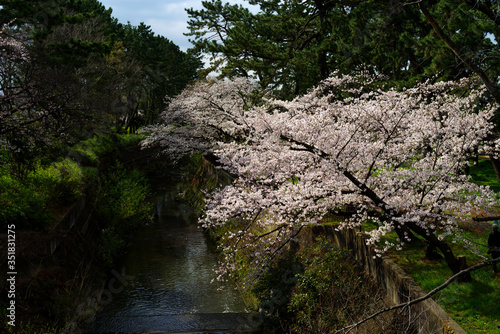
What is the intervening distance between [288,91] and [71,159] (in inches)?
481

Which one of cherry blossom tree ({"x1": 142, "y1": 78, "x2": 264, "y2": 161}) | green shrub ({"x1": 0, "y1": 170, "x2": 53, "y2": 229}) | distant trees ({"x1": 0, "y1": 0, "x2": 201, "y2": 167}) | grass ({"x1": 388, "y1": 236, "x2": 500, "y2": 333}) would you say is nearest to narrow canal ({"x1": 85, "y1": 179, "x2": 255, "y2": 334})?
green shrub ({"x1": 0, "y1": 170, "x2": 53, "y2": 229})

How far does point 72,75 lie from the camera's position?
19422 mm

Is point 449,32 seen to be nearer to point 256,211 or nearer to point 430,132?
point 430,132

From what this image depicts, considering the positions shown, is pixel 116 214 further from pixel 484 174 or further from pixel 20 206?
pixel 484 174

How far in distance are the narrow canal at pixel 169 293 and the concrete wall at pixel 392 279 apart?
3451 mm

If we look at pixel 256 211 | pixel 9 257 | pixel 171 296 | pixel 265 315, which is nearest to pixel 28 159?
pixel 9 257

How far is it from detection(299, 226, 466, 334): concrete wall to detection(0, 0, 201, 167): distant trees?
8123 mm

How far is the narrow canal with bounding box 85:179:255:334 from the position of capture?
10.2m

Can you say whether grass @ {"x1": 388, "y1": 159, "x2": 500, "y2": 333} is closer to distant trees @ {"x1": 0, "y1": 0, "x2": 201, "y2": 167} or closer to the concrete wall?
the concrete wall

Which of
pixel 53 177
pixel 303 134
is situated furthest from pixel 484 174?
pixel 53 177

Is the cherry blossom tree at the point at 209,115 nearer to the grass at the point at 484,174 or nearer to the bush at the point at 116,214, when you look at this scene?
the bush at the point at 116,214

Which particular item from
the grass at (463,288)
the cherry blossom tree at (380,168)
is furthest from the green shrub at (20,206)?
the grass at (463,288)

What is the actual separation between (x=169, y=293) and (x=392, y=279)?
7835 millimetres

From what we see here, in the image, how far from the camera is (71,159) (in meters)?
17.6
